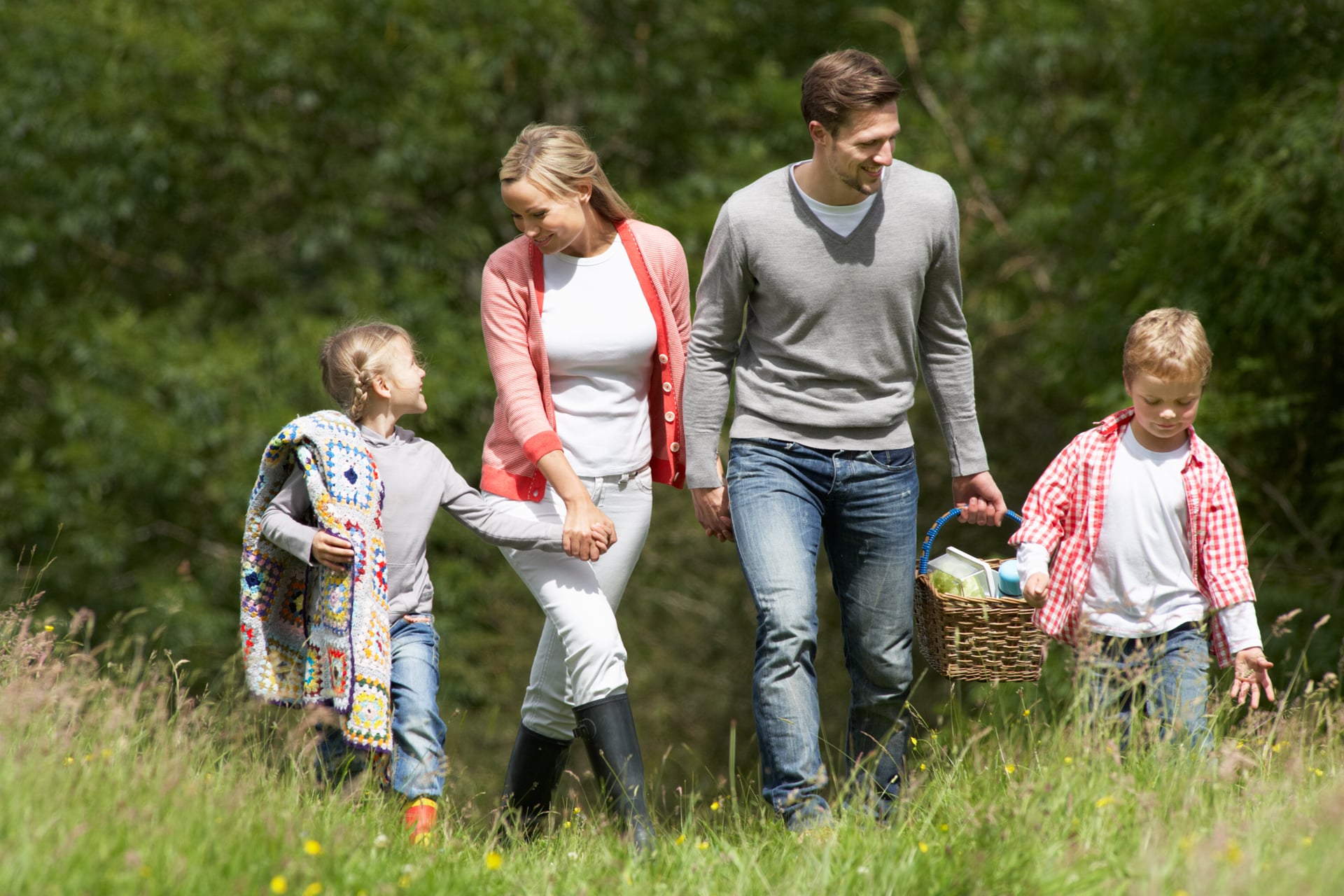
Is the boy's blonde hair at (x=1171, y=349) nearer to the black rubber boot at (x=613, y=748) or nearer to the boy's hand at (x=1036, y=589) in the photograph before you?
the boy's hand at (x=1036, y=589)

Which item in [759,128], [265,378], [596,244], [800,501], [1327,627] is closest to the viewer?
[800,501]

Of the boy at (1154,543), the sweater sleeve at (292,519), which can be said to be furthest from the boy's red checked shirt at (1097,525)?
the sweater sleeve at (292,519)

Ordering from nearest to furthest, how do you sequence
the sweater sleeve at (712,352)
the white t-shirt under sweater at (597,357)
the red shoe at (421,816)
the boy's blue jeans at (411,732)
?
the red shoe at (421,816), the boy's blue jeans at (411,732), the sweater sleeve at (712,352), the white t-shirt under sweater at (597,357)

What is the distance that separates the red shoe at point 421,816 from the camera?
3548 millimetres

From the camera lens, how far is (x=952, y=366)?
13.5 feet

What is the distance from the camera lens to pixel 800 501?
3861 millimetres

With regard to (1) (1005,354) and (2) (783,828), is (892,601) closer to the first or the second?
(2) (783,828)

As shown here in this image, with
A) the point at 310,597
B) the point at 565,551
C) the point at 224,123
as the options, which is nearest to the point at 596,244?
the point at 565,551

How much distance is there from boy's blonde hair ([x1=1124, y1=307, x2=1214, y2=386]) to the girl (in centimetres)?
155

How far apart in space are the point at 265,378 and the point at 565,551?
379 inches

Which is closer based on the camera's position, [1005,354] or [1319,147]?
[1319,147]

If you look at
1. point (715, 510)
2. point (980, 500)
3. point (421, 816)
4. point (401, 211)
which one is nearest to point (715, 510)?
point (715, 510)

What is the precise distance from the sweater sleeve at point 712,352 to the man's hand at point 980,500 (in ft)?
2.44

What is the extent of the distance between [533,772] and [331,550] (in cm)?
100
